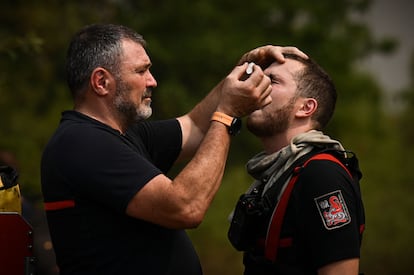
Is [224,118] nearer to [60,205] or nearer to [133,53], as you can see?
[133,53]

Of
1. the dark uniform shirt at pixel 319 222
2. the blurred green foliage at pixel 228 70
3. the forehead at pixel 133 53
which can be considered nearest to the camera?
the dark uniform shirt at pixel 319 222

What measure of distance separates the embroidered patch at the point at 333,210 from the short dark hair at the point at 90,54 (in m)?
1.07

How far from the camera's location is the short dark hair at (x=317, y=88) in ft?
11.4

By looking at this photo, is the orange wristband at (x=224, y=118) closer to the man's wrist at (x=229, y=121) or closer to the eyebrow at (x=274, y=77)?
the man's wrist at (x=229, y=121)

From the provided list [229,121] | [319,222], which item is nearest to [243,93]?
[229,121]

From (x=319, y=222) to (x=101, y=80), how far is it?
1.13 metres

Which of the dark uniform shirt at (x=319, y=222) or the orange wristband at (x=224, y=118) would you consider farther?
the orange wristband at (x=224, y=118)

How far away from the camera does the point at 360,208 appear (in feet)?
10.3

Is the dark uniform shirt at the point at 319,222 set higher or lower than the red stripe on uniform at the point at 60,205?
lower

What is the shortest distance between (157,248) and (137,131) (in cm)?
77

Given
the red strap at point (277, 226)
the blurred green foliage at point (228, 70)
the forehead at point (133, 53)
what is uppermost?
the forehead at point (133, 53)

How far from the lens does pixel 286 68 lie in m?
3.50

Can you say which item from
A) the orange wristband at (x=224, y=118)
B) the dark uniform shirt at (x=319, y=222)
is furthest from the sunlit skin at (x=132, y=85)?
the dark uniform shirt at (x=319, y=222)

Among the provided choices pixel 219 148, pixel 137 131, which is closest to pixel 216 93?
pixel 137 131
